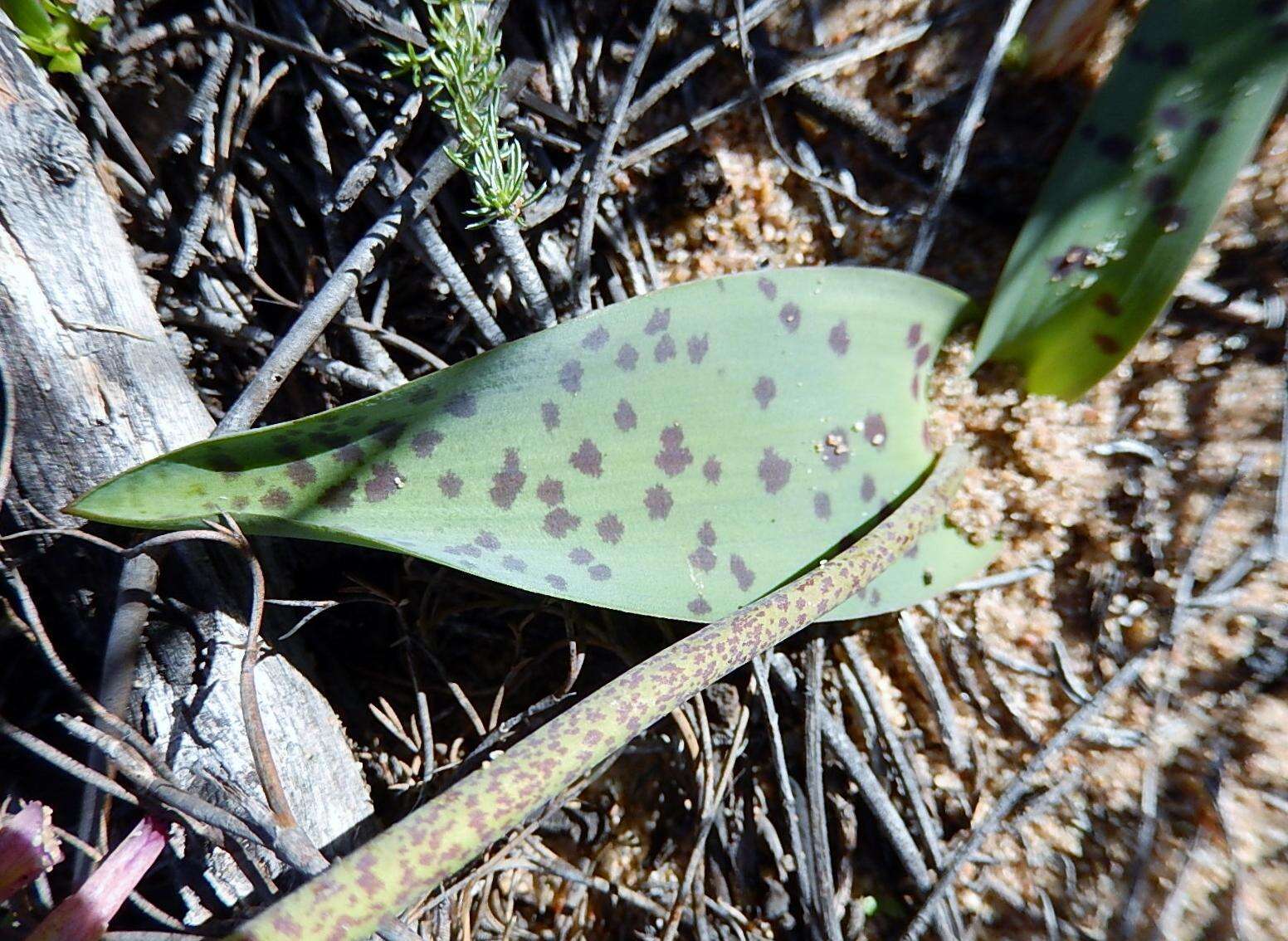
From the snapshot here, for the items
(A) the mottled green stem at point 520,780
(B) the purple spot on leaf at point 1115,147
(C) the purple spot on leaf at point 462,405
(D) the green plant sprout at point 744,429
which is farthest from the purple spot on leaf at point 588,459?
(B) the purple spot on leaf at point 1115,147

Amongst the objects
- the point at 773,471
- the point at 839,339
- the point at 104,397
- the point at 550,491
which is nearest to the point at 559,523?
the point at 550,491

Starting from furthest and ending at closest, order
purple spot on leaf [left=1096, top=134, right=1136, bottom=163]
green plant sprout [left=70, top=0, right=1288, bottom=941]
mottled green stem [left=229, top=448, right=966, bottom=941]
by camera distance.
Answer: purple spot on leaf [left=1096, top=134, right=1136, bottom=163] → green plant sprout [left=70, top=0, right=1288, bottom=941] → mottled green stem [left=229, top=448, right=966, bottom=941]

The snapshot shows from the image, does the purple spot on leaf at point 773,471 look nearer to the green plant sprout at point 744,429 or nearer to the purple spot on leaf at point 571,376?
the green plant sprout at point 744,429

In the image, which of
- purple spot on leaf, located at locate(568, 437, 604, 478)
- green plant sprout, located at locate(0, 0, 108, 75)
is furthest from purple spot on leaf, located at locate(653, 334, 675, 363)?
green plant sprout, located at locate(0, 0, 108, 75)

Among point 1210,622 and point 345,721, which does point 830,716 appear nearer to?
point 1210,622

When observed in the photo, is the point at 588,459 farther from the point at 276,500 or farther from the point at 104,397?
the point at 104,397

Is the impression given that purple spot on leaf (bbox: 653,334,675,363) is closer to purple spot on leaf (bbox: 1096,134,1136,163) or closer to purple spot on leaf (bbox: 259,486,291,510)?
purple spot on leaf (bbox: 259,486,291,510)
